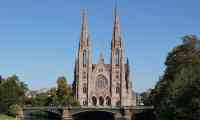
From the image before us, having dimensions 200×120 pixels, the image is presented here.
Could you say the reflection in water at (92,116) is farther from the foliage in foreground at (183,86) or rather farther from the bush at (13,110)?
the foliage in foreground at (183,86)

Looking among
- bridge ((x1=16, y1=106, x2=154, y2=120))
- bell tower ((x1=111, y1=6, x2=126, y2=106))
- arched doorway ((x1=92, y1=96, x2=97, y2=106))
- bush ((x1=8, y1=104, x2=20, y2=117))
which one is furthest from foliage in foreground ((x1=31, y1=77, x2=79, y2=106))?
bush ((x1=8, y1=104, x2=20, y2=117))

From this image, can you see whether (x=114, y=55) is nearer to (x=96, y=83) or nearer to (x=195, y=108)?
(x=96, y=83)

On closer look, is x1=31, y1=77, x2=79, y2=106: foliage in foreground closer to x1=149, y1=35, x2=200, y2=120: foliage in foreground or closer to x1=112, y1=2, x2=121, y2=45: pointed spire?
x1=112, y1=2, x2=121, y2=45: pointed spire

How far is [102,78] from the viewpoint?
427ft

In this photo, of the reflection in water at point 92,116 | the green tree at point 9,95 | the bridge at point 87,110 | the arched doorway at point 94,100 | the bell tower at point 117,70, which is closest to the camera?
the bridge at point 87,110

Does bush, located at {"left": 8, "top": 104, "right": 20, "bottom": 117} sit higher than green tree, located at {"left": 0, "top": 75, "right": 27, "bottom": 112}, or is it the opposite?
green tree, located at {"left": 0, "top": 75, "right": 27, "bottom": 112}

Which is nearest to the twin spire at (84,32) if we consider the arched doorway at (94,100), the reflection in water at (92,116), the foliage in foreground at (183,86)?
the arched doorway at (94,100)

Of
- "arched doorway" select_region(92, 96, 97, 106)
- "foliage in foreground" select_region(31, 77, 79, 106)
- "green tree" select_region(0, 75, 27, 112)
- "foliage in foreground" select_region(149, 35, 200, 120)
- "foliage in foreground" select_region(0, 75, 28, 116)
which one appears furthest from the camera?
"arched doorway" select_region(92, 96, 97, 106)

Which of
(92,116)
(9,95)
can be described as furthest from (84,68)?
(9,95)

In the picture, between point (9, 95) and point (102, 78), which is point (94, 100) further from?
point (9, 95)

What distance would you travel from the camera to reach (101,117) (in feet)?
346

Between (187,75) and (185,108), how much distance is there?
647 centimetres

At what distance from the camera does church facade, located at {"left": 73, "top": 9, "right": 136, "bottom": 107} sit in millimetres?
128250

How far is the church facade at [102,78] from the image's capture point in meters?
128
